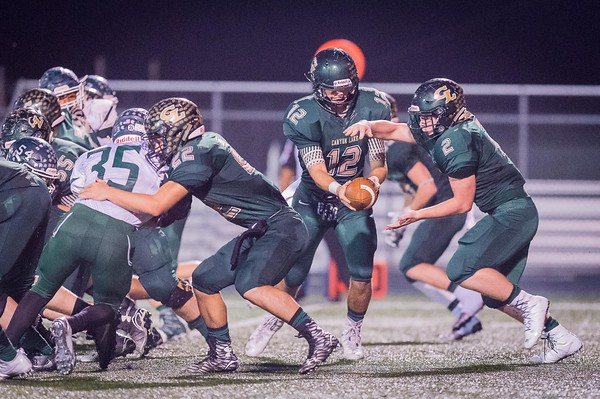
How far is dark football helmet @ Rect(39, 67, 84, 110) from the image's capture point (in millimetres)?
6984

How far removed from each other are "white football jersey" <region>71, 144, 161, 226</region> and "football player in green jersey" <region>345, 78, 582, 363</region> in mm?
1175

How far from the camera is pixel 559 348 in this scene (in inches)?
218

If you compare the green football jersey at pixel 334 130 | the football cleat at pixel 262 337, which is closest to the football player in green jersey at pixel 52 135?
the football cleat at pixel 262 337

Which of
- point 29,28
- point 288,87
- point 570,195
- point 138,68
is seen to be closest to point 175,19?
point 138,68

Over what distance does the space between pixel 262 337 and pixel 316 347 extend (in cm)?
89

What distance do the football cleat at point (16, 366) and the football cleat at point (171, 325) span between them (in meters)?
1.89

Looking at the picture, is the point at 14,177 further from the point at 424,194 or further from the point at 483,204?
the point at 424,194

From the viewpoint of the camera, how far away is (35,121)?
223 inches

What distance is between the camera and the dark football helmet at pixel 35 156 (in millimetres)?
5078

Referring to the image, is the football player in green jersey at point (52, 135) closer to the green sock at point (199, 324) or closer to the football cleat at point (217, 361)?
the green sock at point (199, 324)

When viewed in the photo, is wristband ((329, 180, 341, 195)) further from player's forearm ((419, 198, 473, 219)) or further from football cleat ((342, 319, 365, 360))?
football cleat ((342, 319, 365, 360))

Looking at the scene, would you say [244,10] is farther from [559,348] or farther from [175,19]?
[559,348]

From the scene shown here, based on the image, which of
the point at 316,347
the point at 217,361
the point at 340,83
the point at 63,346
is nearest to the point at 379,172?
the point at 340,83

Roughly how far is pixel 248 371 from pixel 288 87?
6.16 m
